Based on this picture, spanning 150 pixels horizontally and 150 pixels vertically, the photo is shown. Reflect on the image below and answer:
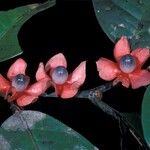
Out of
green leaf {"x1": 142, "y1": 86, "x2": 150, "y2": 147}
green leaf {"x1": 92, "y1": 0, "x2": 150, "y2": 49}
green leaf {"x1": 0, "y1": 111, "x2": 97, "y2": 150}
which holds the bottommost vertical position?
green leaf {"x1": 0, "y1": 111, "x2": 97, "y2": 150}

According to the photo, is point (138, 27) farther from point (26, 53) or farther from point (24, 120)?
point (26, 53)

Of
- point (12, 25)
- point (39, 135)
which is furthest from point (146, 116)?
point (12, 25)

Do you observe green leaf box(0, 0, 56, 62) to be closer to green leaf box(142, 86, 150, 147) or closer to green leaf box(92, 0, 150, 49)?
green leaf box(92, 0, 150, 49)

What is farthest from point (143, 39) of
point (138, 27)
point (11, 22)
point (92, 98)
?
point (11, 22)

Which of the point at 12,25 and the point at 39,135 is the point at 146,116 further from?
the point at 12,25

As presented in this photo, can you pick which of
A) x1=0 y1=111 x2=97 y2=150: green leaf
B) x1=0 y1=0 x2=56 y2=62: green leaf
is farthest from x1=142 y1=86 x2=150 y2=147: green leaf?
x1=0 y1=0 x2=56 y2=62: green leaf

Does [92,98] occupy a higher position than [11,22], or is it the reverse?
[11,22]
